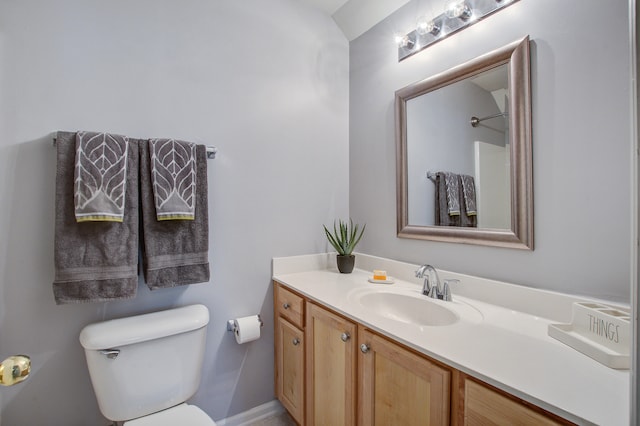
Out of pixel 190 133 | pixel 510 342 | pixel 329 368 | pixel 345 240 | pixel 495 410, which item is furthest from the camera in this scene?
pixel 345 240

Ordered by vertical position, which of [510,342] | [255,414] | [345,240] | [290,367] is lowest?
[255,414]

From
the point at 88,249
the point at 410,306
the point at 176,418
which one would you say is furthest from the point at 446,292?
the point at 88,249

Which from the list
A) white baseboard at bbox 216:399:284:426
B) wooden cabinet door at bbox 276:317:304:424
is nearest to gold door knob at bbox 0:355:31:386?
wooden cabinet door at bbox 276:317:304:424

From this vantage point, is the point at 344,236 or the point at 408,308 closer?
the point at 408,308

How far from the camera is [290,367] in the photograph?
1.54 m

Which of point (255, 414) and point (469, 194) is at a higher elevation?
point (469, 194)

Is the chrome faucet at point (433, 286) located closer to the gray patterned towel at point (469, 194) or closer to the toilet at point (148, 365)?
the gray patterned towel at point (469, 194)

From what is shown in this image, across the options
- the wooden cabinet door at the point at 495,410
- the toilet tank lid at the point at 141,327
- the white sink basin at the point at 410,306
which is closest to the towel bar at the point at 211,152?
the toilet tank lid at the point at 141,327

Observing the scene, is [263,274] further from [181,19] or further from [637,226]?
[637,226]

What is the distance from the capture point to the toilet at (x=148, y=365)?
1.11m

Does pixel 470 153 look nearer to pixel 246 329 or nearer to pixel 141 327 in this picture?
pixel 246 329

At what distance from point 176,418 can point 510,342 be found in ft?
3.96

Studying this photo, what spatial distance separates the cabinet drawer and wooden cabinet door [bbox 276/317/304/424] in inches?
1.4

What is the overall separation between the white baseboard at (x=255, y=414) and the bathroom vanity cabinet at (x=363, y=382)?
11 centimetres
